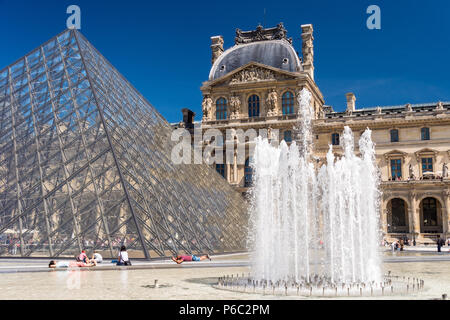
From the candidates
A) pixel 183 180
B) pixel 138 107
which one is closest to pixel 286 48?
pixel 138 107

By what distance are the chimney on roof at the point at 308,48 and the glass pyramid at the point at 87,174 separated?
26.8m

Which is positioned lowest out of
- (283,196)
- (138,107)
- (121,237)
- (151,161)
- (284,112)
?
(121,237)

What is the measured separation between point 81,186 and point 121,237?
2736 millimetres

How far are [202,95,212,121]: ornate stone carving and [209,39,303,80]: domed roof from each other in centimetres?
264

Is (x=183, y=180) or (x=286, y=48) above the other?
(x=286, y=48)

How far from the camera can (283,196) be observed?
567 inches

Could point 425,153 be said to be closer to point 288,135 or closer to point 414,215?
point 414,215

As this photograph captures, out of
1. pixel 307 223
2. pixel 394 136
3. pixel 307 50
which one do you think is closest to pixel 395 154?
pixel 394 136

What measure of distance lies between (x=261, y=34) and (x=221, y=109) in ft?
34.5

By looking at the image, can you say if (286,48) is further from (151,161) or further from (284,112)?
(151,161)

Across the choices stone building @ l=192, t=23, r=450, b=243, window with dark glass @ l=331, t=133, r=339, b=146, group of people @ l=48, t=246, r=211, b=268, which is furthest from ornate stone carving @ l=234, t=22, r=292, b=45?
group of people @ l=48, t=246, r=211, b=268

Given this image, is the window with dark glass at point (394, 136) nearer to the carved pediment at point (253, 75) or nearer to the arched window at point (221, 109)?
the carved pediment at point (253, 75)
